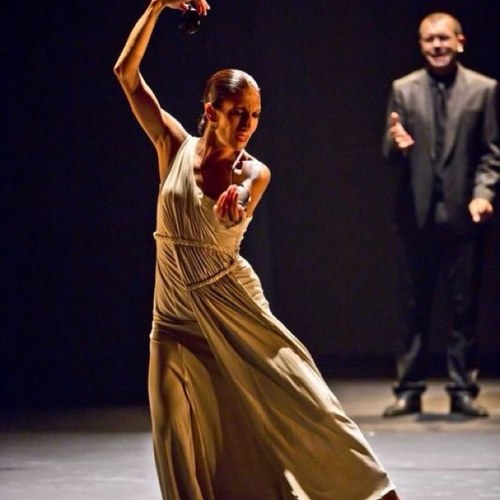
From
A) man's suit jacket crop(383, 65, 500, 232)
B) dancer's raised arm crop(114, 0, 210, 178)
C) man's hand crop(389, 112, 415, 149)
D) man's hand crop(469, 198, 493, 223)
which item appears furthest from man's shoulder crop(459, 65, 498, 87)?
dancer's raised arm crop(114, 0, 210, 178)

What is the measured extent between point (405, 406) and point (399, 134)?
1.23 m

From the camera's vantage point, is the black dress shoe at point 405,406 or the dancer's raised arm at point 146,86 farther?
the black dress shoe at point 405,406

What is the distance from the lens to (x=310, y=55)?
905 cm

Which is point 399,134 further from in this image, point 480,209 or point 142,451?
point 142,451

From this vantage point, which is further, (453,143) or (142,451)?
(453,143)

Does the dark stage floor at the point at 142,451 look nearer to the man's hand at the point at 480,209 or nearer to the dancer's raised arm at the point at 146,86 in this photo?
Answer: the man's hand at the point at 480,209

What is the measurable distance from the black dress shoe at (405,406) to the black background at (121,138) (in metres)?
1.14

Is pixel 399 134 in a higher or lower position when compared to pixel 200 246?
higher

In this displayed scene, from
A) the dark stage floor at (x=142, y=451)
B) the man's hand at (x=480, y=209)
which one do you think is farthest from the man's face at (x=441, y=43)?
the dark stage floor at (x=142, y=451)

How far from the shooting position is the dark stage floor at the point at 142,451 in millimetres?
5715

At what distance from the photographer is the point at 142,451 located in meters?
6.55

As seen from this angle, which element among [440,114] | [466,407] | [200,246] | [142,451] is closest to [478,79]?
[440,114]

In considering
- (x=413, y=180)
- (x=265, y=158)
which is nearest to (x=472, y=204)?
(x=413, y=180)

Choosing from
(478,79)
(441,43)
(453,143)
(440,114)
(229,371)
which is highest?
(441,43)
